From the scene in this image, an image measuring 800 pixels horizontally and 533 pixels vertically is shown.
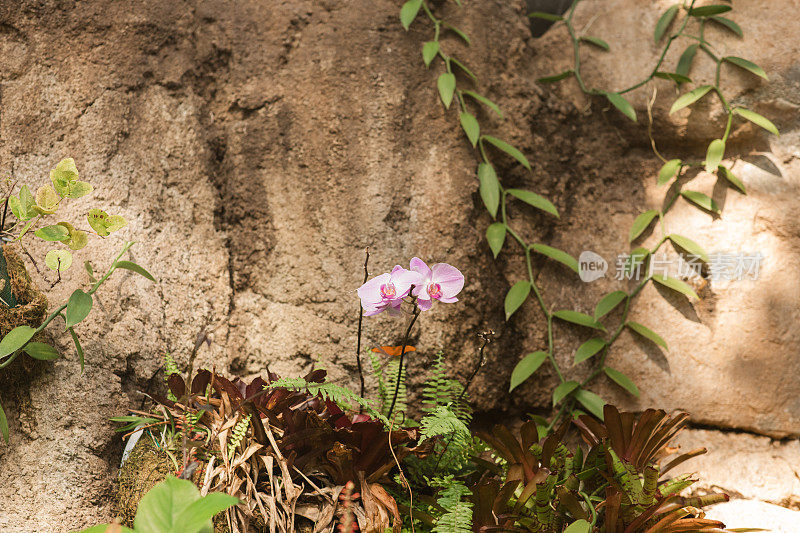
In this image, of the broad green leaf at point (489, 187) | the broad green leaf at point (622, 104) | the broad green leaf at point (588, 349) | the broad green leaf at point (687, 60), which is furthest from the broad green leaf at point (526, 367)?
the broad green leaf at point (687, 60)

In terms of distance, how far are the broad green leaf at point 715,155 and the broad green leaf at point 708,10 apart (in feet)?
1.73

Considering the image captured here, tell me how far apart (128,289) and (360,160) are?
0.91 m

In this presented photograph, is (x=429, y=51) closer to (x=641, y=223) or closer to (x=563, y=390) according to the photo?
(x=641, y=223)

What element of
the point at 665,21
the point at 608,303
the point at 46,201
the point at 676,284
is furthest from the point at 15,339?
the point at 665,21

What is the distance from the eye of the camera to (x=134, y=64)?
6.64ft

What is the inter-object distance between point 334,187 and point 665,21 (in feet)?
5.22

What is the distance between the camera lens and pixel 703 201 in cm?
226

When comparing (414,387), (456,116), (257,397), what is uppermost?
(456,116)

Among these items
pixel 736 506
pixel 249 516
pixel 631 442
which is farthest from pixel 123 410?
pixel 736 506

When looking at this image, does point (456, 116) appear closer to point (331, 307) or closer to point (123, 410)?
point (331, 307)

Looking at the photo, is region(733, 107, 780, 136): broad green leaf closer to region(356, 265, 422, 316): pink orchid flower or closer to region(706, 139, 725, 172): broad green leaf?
region(706, 139, 725, 172): broad green leaf

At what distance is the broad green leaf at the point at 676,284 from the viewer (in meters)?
2.19

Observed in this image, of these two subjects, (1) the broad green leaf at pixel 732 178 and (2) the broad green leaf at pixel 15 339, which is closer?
(2) the broad green leaf at pixel 15 339

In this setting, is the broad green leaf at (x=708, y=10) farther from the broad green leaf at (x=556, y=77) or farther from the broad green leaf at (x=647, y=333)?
the broad green leaf at (x=647, y=333)
